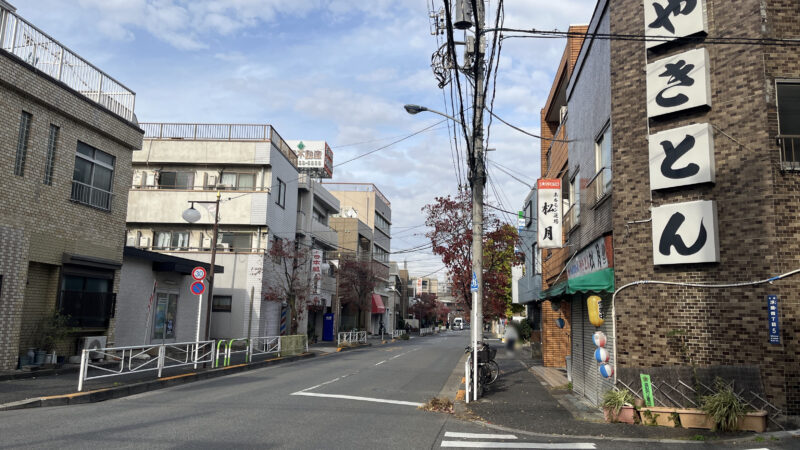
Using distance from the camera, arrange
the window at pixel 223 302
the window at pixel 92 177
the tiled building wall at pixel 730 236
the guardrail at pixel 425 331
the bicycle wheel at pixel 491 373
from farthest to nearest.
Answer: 1. the guardrail at pixel 425 331
2. the window at pixel 223 302
3. the window at pixel 92 177
4. the bicycle wheel at pixel 491 373
5. the tiled building wall at pixel 730 236

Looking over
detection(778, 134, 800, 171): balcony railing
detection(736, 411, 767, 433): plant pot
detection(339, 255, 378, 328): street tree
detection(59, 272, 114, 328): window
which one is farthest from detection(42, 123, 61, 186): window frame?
detection(339, 255, 378, 328): street tree

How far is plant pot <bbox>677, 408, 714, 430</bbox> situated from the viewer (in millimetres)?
9547

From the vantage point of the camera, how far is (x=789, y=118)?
9836mm

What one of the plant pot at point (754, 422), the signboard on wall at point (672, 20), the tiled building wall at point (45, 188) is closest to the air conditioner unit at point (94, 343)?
the tiled building wall at point (45, 188)

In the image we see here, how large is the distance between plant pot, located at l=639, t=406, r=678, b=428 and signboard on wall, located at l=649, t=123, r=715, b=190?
13.4 feet

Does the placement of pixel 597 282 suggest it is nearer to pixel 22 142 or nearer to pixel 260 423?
pixel 260 423

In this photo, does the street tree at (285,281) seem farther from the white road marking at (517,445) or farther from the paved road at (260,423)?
the white road marking at (517,445)

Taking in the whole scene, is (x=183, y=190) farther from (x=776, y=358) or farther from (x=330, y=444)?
(x=776, y=358)

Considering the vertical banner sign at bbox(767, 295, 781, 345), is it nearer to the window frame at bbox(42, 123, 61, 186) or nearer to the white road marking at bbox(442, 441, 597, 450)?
the white road marking at bbox(442, 441, 597, 450)

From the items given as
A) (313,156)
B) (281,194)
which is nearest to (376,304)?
(313,156)

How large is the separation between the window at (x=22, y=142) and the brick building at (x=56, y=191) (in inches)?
1.1

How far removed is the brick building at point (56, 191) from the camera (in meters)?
15.5

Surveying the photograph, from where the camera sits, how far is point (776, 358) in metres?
9.23

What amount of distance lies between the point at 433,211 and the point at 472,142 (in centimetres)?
1178
